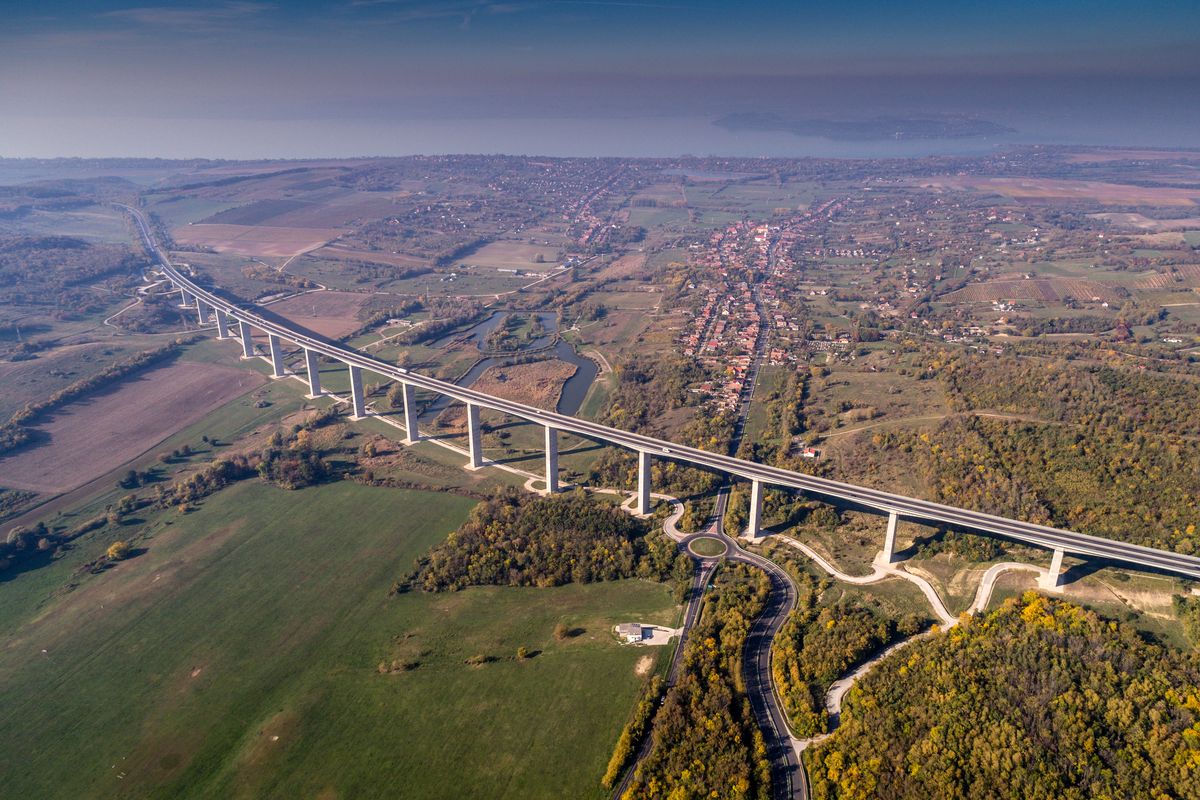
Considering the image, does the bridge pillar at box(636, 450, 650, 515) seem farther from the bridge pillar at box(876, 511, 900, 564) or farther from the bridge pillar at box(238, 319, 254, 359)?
the bridge pillar at box(238, 319, 254, 359)

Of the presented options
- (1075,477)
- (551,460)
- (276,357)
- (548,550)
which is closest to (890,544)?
(1075,477)

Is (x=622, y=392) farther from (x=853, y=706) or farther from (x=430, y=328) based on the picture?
(x=853, y=706)

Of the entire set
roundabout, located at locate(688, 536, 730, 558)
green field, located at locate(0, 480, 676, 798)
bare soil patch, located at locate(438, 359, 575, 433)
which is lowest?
green field, located at locate(0, 480, 676, 798)

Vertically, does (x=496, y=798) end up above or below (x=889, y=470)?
below

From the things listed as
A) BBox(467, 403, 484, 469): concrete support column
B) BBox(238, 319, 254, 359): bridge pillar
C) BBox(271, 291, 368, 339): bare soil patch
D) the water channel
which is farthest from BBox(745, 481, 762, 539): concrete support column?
BBox(238, 319, 254, 359): bridge pillar

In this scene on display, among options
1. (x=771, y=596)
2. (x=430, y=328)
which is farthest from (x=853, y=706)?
(x=430, y=328)

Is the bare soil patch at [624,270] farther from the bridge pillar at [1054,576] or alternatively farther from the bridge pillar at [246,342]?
the bridge pillar at [1054,576]

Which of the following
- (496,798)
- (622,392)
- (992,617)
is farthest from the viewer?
(622,392)
